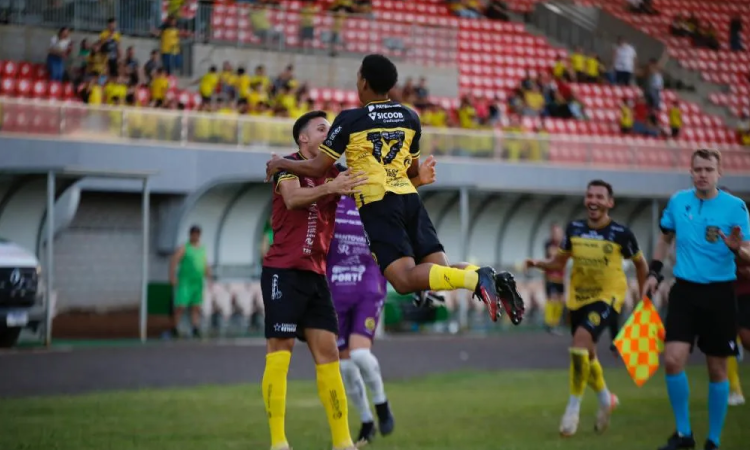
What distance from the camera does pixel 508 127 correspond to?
1141 inches

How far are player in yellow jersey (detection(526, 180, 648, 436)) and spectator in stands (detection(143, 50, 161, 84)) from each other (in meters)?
14.5

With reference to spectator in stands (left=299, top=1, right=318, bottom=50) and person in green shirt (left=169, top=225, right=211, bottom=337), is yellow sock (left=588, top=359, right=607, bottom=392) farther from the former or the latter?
spectator in stands (left=299, top=1, right=318, bottom=50)

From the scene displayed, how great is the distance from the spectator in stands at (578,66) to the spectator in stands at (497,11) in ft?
7.34

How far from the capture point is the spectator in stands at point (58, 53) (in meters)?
23.3

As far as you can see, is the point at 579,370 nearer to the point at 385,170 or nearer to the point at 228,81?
the point at 385,170

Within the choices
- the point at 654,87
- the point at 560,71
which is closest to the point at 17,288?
the point at 560,71

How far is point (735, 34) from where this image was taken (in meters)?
Result: 38.4

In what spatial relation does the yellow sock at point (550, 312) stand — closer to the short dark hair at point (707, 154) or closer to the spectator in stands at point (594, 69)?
the spectator in stands at point (594, 69)

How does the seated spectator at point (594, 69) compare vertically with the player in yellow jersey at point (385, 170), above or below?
above

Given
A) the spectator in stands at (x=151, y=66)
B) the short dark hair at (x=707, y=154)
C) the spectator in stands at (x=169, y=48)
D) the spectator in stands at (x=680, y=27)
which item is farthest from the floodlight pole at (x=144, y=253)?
the spectator in stands at (x=680, y=27)

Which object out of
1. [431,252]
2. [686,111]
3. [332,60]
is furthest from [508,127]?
[431,252]

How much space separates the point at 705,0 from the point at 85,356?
2772 centimetres

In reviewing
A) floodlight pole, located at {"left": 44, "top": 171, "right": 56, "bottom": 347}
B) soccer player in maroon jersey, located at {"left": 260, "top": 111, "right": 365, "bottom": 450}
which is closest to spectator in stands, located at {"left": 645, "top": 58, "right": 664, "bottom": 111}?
floodlight pole, located at {"left": 44, "top": 171, "right": 56, "bottom": 347}

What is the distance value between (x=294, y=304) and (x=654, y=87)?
26.8 meters
